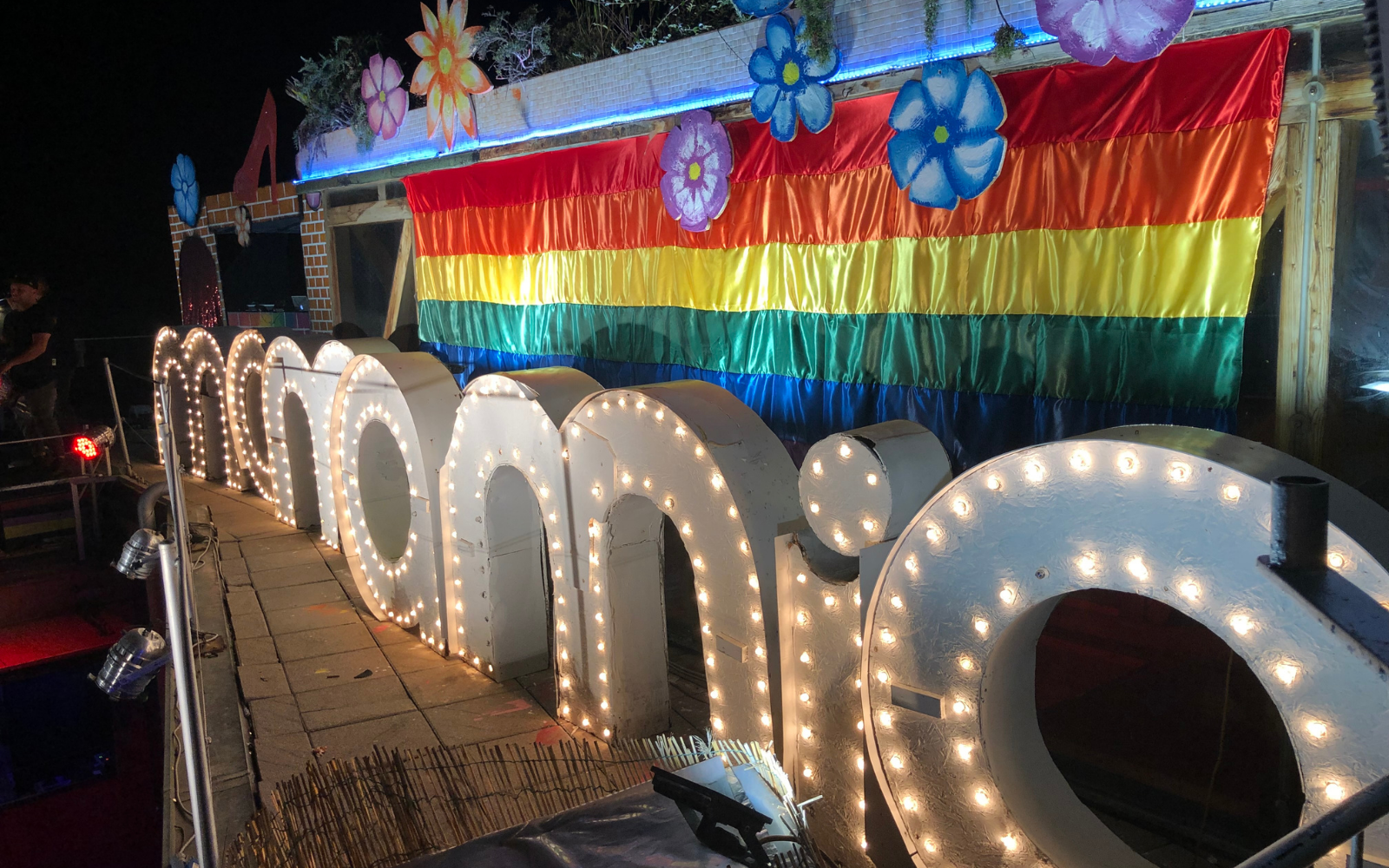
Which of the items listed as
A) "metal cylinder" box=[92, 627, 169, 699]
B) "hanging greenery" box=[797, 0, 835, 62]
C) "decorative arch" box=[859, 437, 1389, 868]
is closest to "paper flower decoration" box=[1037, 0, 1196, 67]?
"hanging greenery" box=[797, 0, 835, 62]

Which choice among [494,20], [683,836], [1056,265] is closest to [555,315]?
[494,20]

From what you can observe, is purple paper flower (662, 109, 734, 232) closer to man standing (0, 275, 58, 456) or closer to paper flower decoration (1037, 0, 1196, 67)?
paper flower decoration (1037, 0, 1196, 67)

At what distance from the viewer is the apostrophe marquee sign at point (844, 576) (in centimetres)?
252

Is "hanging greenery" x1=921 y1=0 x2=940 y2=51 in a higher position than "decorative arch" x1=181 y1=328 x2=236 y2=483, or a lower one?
higher

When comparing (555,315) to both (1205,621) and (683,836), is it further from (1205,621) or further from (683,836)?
(1205,621)

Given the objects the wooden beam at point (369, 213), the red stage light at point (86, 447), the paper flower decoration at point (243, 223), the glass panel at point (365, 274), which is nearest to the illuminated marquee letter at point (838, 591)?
the wooden beam at point (369, 213)

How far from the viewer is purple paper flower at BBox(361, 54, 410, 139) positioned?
8602 millimetres

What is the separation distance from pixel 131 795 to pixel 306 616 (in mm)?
4858

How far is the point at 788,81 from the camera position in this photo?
5.19 meters

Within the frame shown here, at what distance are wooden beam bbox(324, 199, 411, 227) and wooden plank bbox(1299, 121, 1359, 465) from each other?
7391mm

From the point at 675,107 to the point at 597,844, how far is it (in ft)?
15.2

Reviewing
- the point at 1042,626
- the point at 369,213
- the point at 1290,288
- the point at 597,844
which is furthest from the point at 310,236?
the point at 1290,288

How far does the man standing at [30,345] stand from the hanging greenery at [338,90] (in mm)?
3088

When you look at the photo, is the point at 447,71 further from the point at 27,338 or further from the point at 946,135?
the point at 27,338
